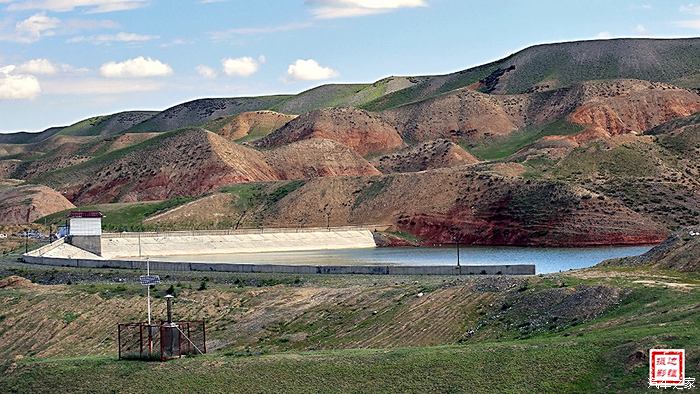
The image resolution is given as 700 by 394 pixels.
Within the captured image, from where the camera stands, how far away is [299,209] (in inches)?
6004

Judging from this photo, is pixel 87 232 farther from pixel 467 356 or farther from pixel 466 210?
pixel 467 356

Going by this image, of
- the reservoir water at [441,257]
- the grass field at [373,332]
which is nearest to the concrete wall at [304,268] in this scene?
the grass field at [373,332]

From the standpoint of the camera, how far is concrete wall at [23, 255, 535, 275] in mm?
75062

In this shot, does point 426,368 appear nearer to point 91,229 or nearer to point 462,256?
point 462,256

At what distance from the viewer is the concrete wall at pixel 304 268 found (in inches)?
2955

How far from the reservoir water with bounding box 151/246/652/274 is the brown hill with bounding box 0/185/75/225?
62.0 meters

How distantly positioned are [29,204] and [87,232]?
2531 inches

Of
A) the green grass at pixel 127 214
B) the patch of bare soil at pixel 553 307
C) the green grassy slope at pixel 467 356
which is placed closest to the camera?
the green grassy slope at pixel 467 356

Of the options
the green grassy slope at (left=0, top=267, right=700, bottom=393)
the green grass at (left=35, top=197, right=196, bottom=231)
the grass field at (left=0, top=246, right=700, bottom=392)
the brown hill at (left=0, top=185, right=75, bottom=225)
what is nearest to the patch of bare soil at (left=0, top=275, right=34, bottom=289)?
the grass field at (left=0, top=246, right=700, bottom=392)

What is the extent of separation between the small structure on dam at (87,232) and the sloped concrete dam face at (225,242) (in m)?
1.14

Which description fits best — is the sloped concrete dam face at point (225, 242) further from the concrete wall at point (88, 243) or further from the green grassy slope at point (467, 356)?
the green grassy slope at point (467, 356)

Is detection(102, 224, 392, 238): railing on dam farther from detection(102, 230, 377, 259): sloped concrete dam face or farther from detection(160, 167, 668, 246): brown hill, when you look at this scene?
detection(160, 167, 668, 246): brown hill

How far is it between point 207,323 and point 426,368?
24.6 m

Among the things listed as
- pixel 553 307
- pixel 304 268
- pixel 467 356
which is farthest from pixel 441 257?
pixel 467 356
